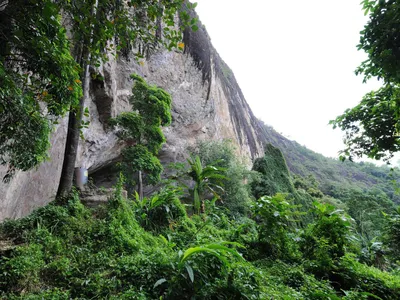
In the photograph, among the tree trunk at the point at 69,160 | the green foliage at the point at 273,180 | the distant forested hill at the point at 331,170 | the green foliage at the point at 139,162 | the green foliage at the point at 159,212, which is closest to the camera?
the tree trunk at the point at 69,160

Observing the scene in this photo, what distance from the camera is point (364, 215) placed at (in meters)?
18.1

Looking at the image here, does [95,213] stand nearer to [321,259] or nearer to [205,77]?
[321,259]

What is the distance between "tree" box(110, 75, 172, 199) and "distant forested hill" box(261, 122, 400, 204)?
89.9 ft

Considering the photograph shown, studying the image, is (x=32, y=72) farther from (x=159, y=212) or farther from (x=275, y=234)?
(x=275, y=234)

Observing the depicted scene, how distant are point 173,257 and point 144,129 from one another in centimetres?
579

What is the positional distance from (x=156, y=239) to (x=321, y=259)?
9.32ft

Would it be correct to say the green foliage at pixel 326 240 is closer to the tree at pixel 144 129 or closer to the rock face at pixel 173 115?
the rock face at pixel 173 115

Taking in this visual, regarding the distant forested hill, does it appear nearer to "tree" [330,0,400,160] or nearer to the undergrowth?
"tree" [330,0,400,160]

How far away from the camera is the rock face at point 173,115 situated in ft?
18.7

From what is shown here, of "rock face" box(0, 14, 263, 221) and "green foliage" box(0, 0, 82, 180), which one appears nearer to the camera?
"green foliage" box(0, 0, 82, 180)

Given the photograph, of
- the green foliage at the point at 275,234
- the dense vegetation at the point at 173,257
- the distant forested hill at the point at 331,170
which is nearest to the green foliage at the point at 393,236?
the dense vegetation at the point at 173,257

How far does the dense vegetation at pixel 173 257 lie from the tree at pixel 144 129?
2.49 m

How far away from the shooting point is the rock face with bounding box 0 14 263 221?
225 inches

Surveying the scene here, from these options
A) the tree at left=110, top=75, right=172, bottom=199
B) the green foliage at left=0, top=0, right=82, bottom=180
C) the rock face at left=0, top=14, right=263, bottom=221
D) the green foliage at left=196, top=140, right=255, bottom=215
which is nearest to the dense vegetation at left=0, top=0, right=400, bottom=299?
the green foliage at left=0, top=0, right=82, bottom=180
